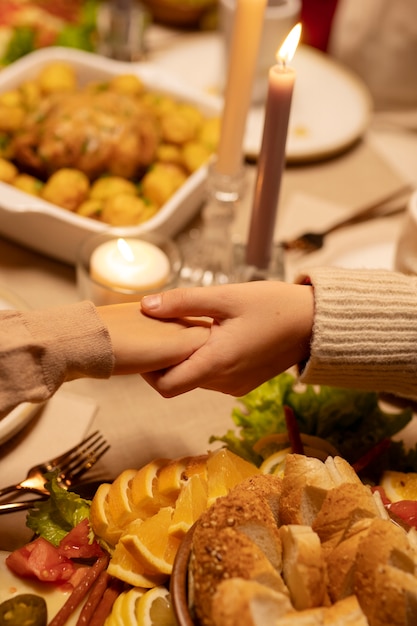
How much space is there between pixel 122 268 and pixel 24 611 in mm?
558

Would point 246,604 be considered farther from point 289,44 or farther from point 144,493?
point 289,44

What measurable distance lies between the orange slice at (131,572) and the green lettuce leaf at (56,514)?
0.29 ft

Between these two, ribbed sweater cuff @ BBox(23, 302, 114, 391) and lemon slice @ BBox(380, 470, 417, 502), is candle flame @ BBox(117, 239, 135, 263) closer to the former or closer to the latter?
ribbed sweater cuff @ BBox(23, 302, 114, 391)

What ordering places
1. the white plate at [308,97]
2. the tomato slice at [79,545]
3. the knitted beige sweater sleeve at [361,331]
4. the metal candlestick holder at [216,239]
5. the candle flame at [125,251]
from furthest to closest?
the white plate at [308,97]
the metal candlestick holder at [216,239]
the candle flame at [125,251]
the knitted beige sweater sleeve at [361,331]
the tomato slice at [79,545]

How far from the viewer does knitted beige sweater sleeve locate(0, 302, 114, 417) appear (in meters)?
0.79

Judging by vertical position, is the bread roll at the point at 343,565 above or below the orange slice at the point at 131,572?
above

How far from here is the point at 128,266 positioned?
1188 millimetres

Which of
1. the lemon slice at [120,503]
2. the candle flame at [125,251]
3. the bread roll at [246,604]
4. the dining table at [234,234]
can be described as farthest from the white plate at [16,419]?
the bread roll at [246,604]

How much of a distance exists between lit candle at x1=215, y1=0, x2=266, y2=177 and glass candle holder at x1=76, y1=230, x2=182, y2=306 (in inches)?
7.2

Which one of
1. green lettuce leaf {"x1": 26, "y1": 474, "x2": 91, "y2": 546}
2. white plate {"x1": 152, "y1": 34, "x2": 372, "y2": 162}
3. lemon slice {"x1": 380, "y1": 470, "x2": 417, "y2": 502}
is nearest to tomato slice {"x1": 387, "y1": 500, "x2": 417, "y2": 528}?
lemon slice {"x1": 380, "y1": 470, "x2": 417, "y2": 502}

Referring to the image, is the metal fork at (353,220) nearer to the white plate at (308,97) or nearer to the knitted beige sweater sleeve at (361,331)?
the white plate at (308,97)

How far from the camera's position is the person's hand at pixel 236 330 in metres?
0.93

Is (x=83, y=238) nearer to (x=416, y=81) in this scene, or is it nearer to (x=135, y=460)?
(x=135, y=460)

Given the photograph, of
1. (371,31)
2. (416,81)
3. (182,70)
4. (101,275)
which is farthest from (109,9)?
(101,275)
